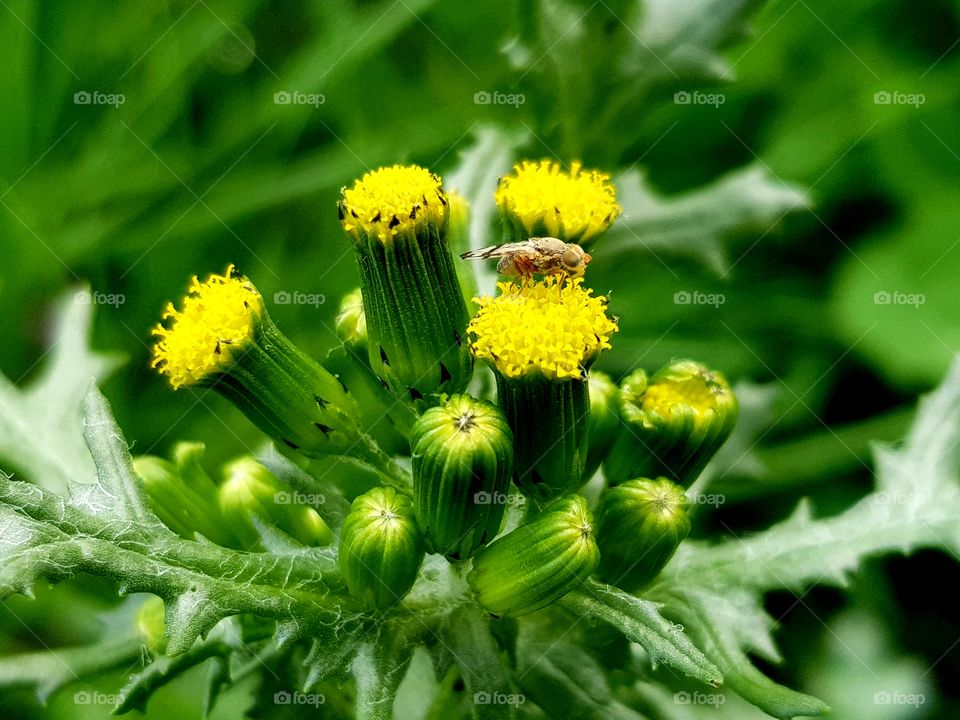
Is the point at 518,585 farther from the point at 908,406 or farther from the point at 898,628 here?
the point at 908,406

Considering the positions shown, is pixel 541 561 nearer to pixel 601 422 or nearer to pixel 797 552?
pixel 601 422

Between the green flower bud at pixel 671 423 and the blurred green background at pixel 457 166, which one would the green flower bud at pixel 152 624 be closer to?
the blurred green background at pixel 457 166

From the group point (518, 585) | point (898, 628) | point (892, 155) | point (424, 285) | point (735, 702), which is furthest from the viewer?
point (892, 155)

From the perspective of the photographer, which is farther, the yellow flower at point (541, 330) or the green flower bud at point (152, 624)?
the green flower bud at point (152, 624)

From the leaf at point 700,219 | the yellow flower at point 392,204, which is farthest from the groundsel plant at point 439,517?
the leaf at point 700,219

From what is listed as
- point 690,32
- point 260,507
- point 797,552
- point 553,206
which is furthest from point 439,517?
point 690,32

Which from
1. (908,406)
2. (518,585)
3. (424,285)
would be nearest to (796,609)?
(908,406)

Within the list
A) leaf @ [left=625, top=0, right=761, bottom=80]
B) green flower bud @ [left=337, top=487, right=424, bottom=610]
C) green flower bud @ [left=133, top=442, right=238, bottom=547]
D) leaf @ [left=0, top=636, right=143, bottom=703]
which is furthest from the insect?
leaf @ [left=0, top=636, right=143, bottom=703]

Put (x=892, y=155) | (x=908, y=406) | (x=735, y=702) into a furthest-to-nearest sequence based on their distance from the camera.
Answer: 1. (x=892, y=155)
2. (x=908, y=406)
3. (x=735, y=702)
